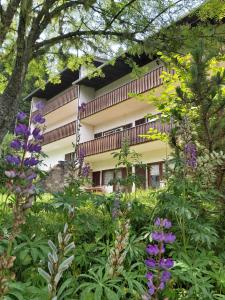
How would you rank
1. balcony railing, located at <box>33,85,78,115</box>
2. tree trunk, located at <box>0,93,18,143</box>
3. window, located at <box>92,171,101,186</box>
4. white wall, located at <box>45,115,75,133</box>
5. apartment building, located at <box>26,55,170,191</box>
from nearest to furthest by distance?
tree trunk, located at <box>0,93,18,143</box>, apartment building, located at <box>26,55,170,191</box>, window, located at <box>92,171,101,186</box>, balcony railing, located at <box>33,85,78,115</box>, white wall, located at <box>45,115,75,133</box>

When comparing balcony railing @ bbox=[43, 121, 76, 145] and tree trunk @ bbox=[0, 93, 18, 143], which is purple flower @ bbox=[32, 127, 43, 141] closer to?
tree trunk @ bbox=[0, 93, 18, 143]

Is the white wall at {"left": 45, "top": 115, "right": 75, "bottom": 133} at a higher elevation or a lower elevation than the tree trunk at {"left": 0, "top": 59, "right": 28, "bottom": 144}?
higher

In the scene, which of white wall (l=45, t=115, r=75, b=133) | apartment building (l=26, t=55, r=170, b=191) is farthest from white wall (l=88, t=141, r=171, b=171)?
white wall (l=45, t=115, r=75, b=133)

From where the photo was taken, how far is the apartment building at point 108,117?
2094 cm

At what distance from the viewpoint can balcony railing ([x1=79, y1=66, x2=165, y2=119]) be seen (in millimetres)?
20250

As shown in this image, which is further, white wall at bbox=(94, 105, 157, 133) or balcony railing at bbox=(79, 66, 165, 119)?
white wall at bbox=(94, 105, 157, 133)

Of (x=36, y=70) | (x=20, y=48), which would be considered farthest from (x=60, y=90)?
(x=20, y=48)

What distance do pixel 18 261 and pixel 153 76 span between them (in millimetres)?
18526

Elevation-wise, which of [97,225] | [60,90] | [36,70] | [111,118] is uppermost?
[60,90]

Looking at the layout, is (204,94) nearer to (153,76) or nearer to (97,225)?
(97,225)

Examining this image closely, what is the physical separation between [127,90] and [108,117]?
4373 millimetres

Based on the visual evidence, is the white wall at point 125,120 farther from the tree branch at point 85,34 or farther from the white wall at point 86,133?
the tree branch at point 85,34

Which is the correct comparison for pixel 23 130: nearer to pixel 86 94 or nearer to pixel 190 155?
pixel 190 155

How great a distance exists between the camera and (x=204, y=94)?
4.30m
